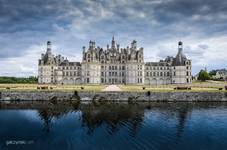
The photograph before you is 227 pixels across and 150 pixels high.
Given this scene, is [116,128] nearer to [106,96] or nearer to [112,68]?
[106,96]

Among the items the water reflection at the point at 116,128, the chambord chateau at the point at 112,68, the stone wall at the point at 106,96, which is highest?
the chambord chateau at the point at 112,68

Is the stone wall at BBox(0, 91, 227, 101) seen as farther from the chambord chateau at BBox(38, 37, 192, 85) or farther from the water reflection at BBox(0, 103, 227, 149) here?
the chambord chateau at BBox(38, 37, 192, 85)

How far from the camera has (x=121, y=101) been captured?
165ft

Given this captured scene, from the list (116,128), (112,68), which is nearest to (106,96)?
(116,128)

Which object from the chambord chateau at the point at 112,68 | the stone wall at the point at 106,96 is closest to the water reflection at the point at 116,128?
the stone wall at the point at 106,96

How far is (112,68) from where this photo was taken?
10019cm

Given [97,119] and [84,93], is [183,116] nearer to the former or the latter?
[97,119]

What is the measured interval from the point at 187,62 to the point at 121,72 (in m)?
23.2

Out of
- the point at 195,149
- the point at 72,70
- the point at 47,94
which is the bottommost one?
the point at 195,149

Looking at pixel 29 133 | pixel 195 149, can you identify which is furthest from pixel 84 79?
pixel 195 149

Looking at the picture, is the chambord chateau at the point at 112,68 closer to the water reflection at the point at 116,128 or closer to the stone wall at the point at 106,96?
the stone wall at the point at 106,96

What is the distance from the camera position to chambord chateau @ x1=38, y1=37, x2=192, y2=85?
322 feet

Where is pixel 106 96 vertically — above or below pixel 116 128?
above

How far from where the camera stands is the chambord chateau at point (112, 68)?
322 ft
